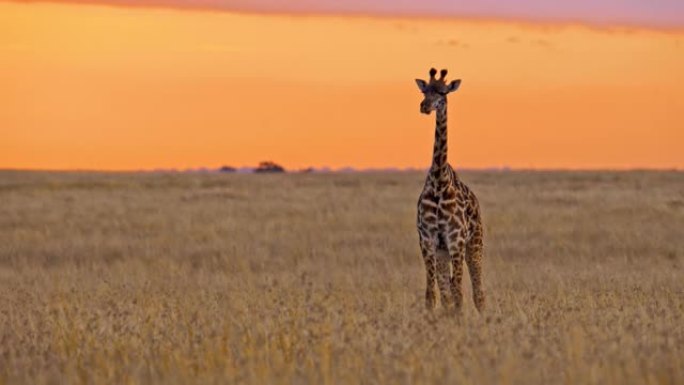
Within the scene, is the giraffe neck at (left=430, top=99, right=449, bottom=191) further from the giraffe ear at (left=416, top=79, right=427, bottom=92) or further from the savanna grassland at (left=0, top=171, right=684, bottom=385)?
the savanna grassland at (left=0, top=171, right=684, bottom=385)

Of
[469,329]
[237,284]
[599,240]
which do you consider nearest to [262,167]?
[599,240]

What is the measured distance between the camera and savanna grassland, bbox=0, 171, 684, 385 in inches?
397

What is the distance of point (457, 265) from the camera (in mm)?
14391

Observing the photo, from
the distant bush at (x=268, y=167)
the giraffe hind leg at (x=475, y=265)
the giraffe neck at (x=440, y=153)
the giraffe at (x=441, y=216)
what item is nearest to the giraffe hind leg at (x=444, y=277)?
the giraffe at (x=441, y=216)

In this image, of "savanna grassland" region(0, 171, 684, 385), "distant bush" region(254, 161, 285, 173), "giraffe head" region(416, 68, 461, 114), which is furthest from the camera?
"distant bush" region(254, 161, 285, 173)

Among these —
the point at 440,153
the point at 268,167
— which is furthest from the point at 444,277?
the point at 268,167

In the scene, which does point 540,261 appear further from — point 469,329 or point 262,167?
point 262,167

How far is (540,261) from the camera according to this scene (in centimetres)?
2253

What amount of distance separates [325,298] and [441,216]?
1528 mm

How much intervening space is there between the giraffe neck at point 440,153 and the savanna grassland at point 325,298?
1335mm

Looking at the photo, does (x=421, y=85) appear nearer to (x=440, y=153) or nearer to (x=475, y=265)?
(x=440, y=153)

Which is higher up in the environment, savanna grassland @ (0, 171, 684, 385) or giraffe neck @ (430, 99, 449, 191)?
giraffe neck @ (430, 99, 449, 191)


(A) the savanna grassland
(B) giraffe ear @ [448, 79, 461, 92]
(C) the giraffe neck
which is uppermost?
(B) giraffe ear @ [448, 79, 461, 92]

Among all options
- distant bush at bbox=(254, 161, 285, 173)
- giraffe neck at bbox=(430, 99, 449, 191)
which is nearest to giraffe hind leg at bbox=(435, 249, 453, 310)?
giraffe neck at bbox=(430, 99, 449, 191)
